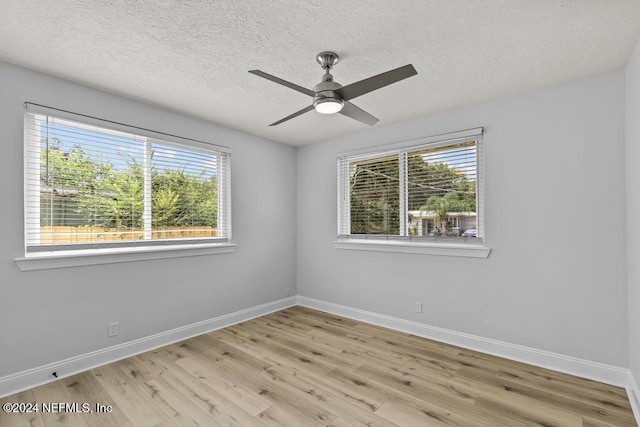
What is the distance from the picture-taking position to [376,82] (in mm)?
1909

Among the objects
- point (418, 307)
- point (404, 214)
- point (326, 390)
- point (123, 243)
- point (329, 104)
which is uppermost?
point (329, 104)

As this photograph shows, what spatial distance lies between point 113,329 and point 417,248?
316cm

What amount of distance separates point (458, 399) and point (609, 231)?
70.6 inches

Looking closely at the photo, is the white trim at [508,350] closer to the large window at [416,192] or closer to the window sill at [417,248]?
the window sill at [417,248]

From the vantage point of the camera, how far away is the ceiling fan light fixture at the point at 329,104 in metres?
2.09

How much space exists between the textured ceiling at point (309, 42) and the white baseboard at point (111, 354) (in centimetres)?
236

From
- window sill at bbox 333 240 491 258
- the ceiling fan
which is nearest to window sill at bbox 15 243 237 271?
window sill at bbox 333 240 491 258

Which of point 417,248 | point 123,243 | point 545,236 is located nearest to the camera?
point 545,236

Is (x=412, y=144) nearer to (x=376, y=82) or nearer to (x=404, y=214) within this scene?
(x=404, y=214)

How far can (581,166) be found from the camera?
2.57m

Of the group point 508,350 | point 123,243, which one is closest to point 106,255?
point 123,243

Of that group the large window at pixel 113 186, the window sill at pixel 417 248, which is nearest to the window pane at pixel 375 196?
the window sill at pixel 417 248

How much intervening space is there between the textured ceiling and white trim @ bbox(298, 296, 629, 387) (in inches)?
93.2

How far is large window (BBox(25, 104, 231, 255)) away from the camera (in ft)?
8.27
